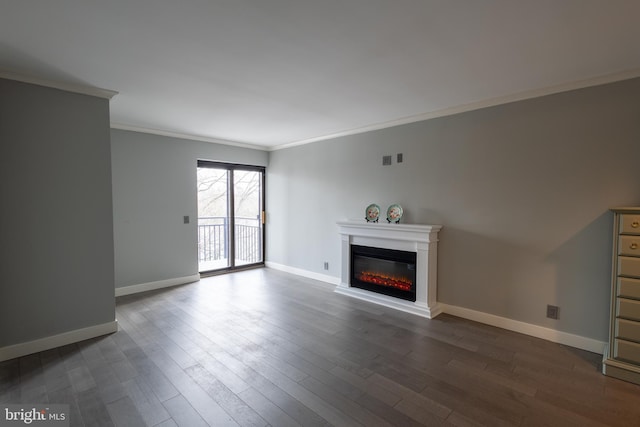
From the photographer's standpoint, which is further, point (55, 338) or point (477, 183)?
point (477, 183)

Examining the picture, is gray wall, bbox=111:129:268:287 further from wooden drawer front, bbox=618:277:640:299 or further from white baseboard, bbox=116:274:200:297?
wooden drawer front, bbox=618:277:640:299

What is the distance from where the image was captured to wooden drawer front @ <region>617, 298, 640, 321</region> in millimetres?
2304

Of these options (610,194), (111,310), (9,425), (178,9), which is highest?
(178,9)

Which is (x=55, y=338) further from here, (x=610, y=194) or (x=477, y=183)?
(x=610, y=194)

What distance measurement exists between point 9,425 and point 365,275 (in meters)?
3.70

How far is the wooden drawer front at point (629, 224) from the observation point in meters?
2.30

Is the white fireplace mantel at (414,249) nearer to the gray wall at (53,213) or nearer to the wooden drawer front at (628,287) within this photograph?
the wooden drawer front at (628,287)

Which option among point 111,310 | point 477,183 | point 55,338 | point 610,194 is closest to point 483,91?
point 477,183

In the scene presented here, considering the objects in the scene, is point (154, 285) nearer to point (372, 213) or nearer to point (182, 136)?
point (182, 136)

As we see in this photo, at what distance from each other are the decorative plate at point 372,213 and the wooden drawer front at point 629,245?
2523 mm

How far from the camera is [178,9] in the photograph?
1737mm

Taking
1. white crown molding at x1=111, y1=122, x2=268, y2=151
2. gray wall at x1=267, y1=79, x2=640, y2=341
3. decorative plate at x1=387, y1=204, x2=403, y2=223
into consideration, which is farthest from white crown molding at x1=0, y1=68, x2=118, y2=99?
decorative plate at x1=387, y1=204, x2=403, y2=223

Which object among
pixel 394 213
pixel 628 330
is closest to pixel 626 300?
pixel 628 330

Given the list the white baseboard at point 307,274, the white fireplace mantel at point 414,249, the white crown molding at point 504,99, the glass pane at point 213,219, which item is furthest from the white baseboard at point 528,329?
the glass pane at point 213,219
